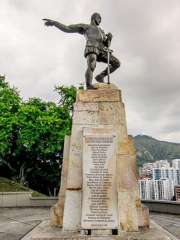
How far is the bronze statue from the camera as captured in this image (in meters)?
6.20

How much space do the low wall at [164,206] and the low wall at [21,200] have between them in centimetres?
517

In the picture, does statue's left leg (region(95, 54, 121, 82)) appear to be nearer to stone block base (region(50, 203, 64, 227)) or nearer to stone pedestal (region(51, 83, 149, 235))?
stone pedestal (region(51, 83, 149, 235))

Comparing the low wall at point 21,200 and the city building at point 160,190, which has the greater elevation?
the low wall at point 21,200

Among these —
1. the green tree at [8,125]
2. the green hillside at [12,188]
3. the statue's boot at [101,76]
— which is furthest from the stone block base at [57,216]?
the green tree at [8,125]

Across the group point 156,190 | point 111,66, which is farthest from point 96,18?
point 156,190

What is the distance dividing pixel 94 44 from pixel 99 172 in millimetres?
3673

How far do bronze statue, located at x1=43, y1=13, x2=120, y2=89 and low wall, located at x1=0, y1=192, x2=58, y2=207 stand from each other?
801 cm

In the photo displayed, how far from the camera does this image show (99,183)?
4.65 m

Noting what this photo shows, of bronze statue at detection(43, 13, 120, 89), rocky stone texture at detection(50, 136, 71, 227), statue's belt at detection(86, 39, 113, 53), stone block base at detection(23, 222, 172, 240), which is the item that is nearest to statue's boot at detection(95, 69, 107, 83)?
bronze statue at detection(43, 13, 120, 89)

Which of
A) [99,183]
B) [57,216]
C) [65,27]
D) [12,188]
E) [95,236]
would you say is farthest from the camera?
[12,188]

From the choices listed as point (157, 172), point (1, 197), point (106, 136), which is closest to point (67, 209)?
point (106, 136)

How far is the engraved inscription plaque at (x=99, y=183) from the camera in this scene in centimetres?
445

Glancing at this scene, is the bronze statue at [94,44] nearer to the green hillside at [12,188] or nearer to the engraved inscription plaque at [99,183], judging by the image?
the engraved inscription plaque at [99,183]

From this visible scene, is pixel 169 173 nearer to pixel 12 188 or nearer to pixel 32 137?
pixel 32 137
